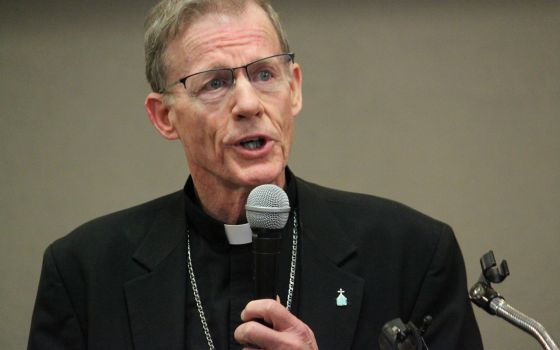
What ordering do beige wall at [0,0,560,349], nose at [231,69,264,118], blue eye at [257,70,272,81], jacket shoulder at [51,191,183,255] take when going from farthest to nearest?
beige wall at [0,0,560,349] < jacket shoulder at [51,191,183,255] < blue eye at [257,70,272,81] < nose at [231,69,264,118]

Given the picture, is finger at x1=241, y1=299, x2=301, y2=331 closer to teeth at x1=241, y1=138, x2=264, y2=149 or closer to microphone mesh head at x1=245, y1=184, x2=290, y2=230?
microphone mesh head at x1=245, y1=184, x2=290, y2=230

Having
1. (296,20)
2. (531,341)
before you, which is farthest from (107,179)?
(531,341)

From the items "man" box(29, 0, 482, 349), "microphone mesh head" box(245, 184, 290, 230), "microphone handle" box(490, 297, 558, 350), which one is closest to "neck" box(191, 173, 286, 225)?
"man" box(29, 0, 482, 349)

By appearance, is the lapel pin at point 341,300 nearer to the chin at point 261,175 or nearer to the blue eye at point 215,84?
the chin at point 261,175

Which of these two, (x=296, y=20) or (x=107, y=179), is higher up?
(x=296, y=20)

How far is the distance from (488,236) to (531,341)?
55cm

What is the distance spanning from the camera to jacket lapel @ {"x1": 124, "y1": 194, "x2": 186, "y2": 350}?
254 centimetres

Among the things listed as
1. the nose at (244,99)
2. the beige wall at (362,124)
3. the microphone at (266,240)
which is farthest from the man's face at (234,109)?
the beige wall at (362,124)

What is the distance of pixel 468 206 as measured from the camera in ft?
13.4

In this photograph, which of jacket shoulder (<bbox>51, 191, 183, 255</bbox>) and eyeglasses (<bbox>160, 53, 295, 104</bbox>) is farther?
jacket shoulder (<bbox>51, 191, 183, 255</bbox>)

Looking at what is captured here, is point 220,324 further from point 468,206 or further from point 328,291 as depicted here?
point 468,206

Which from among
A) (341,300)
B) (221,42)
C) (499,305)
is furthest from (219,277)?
(499,305)

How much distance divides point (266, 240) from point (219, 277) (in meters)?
0.87

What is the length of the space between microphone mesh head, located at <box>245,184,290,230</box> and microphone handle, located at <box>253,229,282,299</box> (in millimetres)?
34
